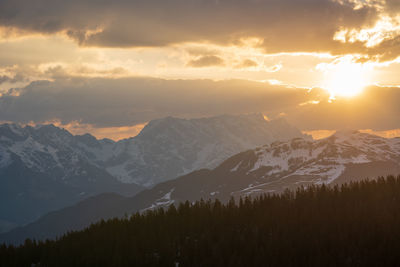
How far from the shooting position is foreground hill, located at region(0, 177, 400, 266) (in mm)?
151875

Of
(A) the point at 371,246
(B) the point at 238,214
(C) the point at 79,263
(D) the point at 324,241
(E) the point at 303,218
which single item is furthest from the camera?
(B) the point at 238,214

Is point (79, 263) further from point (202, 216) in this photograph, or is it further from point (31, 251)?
point (202, 216)

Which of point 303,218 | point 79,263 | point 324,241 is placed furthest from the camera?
point 303,218

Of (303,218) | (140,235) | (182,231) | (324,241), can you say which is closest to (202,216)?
(182,231)

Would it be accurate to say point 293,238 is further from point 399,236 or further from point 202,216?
point 202,216

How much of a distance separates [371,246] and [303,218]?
3431cm

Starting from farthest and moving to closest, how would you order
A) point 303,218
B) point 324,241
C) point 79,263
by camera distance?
1. point 303,218
2. point 79,263
3. point 324,241

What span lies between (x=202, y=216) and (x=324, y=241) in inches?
2037

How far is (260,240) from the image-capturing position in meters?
167

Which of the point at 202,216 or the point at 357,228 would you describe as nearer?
the point at 357,228

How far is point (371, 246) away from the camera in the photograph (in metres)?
152

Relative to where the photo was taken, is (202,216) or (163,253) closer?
(163,253)

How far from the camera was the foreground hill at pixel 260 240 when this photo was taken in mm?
151875

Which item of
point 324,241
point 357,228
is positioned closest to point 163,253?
point 324,241
